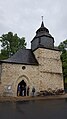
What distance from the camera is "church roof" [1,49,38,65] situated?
1862 cm

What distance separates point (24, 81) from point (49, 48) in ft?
20.8

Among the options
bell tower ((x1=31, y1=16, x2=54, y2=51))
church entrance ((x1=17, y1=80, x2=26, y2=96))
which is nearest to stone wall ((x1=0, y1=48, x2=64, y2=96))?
church entrance ((x1=17, y1=80, x2=26, y2=96))

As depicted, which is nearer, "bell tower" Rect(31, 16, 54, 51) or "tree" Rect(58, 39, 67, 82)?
"bell tower" Rect(31, 16, 54, 51)

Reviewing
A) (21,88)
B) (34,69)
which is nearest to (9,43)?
(34,69)

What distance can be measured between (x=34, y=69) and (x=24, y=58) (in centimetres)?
219

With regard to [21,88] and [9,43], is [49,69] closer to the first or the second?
[21,88]

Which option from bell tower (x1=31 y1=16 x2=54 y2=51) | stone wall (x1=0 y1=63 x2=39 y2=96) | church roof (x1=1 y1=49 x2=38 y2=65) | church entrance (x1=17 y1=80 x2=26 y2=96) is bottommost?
church entrance (x1=17 y1=80 x2=26 y2=96)

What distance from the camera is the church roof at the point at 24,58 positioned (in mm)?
18616

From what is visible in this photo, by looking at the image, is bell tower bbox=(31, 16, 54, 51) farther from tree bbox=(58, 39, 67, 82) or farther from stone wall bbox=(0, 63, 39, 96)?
tree bbox=(58, 39, 67, 82)

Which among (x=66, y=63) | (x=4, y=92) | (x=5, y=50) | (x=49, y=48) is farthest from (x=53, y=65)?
(x=5, y=50)

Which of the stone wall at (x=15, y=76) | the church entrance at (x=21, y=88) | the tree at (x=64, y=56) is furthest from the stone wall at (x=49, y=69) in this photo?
the tree at (x=64, y=56)

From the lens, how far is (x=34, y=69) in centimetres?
1923

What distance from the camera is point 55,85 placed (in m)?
19.8

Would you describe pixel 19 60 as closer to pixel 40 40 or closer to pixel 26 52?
pixel 26 52
